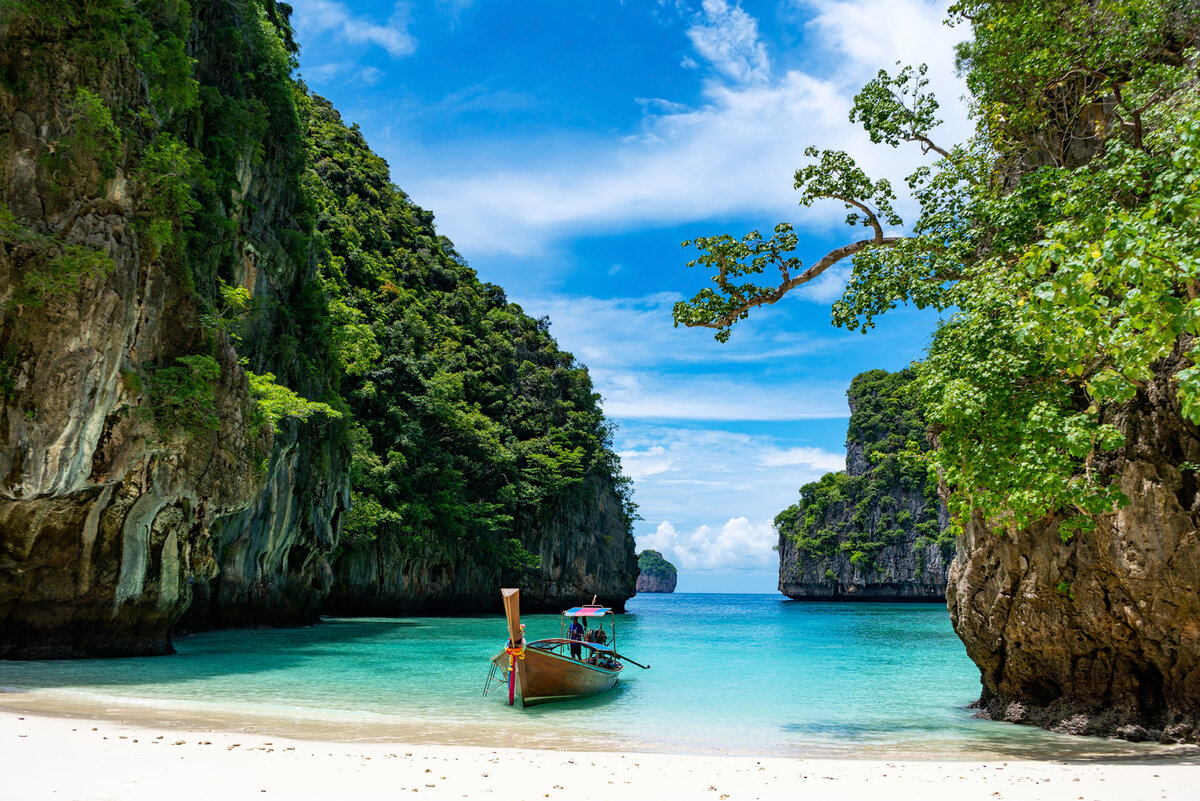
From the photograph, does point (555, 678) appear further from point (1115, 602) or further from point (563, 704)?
point (1115, 602)

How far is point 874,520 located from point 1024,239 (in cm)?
7163

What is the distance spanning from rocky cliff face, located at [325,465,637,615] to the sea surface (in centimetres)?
1301

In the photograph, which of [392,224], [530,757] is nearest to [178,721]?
[530,757]

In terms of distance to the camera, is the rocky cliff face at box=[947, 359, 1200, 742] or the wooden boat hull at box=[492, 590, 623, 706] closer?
the rocky cliff face at box=[947, 359, 1200, 742]

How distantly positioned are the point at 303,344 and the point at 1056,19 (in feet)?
79.9

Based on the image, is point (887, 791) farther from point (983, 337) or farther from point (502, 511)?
point (502, 511)

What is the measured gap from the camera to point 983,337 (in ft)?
26.5

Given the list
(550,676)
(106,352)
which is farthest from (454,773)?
(106,352)

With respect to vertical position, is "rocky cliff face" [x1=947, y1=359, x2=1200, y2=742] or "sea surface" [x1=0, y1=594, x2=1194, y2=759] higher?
"rocky cliff face" [x1=947, y1=359, x2=1200, y2=742]

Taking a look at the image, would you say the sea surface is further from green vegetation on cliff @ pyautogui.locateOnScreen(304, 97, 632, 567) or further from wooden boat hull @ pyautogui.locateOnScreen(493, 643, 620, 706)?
green vegetation on cliff @ pyautogui.locateOnScreen(304, 97, 632, 567)

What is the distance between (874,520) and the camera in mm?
75062

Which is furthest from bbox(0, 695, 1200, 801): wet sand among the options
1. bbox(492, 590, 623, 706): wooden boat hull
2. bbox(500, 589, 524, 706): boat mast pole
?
bbox(492, 590, 623, 706): wooden boat hull

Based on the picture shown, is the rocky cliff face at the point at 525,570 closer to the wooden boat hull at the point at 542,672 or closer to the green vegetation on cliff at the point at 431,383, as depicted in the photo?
the green vegetation on cliff at the point at 431,383

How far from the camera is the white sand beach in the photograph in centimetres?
563
